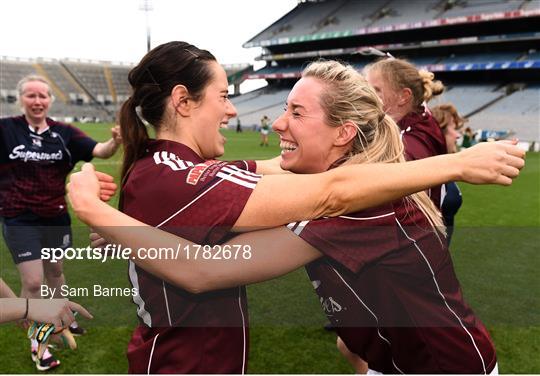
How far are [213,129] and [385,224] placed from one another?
756 mm

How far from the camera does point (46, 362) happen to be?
3639mm

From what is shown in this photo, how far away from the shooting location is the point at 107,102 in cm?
6731

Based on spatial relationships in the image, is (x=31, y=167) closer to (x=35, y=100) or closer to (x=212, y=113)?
(x=35, y=100)

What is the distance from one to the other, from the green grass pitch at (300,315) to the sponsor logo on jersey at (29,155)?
1410 mm

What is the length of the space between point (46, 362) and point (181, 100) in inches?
115

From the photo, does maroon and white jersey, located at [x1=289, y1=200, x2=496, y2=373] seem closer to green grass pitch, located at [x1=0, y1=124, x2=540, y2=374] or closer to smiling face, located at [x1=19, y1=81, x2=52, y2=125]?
green grass pitch, located at [x1=0, y1=124, x2=540, y2=374]

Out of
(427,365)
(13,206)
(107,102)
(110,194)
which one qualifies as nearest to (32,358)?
(13,206)

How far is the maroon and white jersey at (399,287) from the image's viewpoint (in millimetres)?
1501

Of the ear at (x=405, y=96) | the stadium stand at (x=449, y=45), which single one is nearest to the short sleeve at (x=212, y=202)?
the ear at (x=405, y=96)

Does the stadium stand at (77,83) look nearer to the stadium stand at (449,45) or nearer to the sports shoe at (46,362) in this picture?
the stadium stand at (449,45)

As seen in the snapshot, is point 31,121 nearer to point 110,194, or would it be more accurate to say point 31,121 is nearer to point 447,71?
point 110,194

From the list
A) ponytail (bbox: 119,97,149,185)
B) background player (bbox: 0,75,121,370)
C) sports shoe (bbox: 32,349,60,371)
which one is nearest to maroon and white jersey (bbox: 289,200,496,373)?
ponytail (bbox: 119,97,149,185)

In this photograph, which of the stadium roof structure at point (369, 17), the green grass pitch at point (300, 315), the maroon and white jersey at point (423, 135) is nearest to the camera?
the maroon and white jersey at point (423, 135)

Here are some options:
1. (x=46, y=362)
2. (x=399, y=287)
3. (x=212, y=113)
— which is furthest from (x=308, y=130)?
(x=46, y=362)
